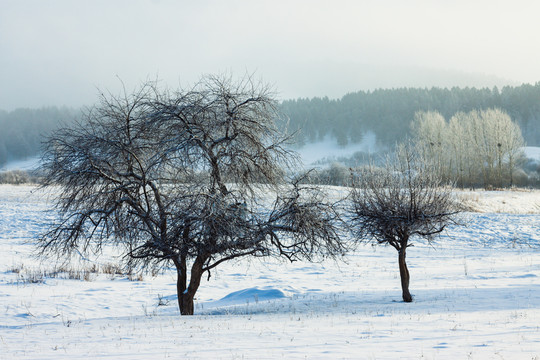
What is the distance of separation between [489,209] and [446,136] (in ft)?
93.0

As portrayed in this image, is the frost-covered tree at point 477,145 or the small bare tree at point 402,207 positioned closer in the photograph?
the small bare tree at point 402,207

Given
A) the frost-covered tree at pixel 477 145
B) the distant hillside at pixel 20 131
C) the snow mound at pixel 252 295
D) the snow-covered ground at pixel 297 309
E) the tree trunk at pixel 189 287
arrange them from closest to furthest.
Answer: the snow-covered ground at pixel 297 309 < the tree trunk at pixel 189 287 < the snow mound at pixel 252 295 < the frost-covered tree at pixel 477 145 < the distant hillside at pixel 20 131

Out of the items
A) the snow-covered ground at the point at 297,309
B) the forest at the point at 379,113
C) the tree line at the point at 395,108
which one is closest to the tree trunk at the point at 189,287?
the snow-covered ground at the point at 297,309

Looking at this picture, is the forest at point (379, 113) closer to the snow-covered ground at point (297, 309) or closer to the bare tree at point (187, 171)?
the snow-covered ground at point (297, 309)

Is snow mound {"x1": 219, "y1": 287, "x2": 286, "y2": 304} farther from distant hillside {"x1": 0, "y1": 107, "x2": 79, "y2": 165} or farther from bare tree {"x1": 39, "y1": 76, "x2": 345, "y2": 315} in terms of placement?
distant hillside {"x1": 0, "y1": 107, "x2": 79, "y2": 165}

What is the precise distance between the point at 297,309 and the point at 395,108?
118 m

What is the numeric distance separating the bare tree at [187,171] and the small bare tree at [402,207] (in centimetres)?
198

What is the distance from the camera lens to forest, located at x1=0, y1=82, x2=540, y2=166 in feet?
357

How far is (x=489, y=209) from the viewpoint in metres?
33.7

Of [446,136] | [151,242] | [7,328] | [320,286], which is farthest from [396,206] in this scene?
[446,136]

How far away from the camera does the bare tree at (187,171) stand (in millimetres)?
9953

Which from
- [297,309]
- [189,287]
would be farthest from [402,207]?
[189,287]

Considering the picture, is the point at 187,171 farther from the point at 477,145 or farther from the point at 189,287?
the point at 477,145

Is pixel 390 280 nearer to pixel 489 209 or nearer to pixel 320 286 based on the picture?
pixel 320 286
